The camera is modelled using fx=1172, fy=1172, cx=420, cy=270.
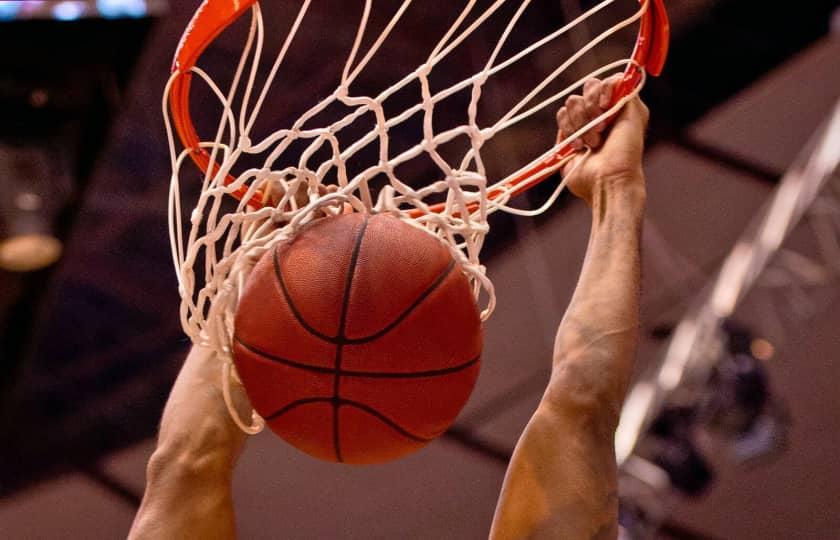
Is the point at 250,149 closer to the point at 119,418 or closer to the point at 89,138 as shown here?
the point at 89,138

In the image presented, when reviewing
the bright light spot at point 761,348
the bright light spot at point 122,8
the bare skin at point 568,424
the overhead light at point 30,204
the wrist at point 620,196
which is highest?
the wrist at point 620,196

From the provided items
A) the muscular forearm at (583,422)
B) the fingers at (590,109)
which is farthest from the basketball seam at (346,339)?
the fingers at (590,109)

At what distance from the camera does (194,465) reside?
2.38m

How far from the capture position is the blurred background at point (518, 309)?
515cm

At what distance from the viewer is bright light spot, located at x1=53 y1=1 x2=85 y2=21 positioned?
4500mm

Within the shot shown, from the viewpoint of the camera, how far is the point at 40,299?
18.6 ft

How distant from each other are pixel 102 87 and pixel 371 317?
323 cm

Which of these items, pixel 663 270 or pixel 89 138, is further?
pixel 663 270

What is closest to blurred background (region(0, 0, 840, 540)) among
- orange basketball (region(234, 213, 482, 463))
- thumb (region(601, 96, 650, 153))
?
thumb (region(601, 96, 650, 153))

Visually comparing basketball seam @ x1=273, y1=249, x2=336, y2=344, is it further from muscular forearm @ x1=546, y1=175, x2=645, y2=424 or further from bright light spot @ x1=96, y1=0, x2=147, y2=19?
bright light spot @ x1=96, y1=0, x2=147, y2=19

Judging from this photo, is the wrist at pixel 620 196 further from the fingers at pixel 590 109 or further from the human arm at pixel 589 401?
the fingers at pixel 590 109

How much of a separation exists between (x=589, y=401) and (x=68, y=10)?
10.2 feet

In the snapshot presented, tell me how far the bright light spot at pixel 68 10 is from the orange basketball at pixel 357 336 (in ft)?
9.21

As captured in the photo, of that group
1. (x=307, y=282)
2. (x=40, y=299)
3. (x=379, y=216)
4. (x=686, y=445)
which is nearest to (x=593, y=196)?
(x=379, y=216)
